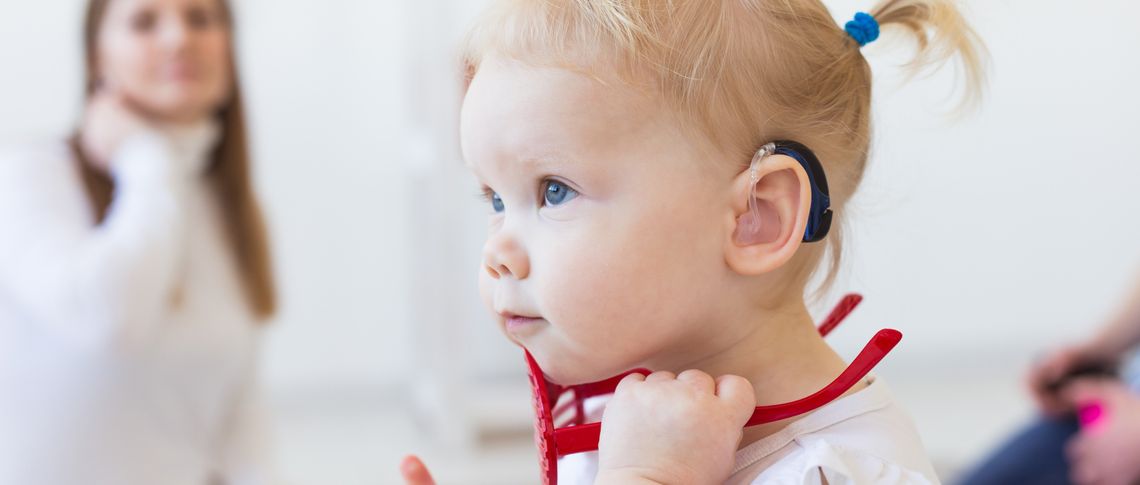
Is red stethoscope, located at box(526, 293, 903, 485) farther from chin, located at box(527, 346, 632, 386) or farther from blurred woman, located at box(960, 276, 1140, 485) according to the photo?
blurred woman, located at box(960, 276, 1140, 485)

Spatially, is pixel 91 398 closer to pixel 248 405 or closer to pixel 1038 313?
pixel 248 405

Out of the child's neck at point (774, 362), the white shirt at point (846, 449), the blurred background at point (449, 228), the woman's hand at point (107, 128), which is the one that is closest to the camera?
the white shirt at point (846, 449)

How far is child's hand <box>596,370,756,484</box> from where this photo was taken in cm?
77

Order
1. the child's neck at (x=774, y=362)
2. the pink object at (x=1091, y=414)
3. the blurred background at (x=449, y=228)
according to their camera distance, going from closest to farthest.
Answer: the child's neck at (x=774, y=362)
the pink object at (x=1091, y=414)
the blurred background at (x=449, y=228)

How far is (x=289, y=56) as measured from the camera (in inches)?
128

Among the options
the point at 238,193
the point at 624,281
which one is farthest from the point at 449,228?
the point at 624,281

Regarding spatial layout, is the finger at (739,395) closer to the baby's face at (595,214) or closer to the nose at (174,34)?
the baby's face at (595,214)

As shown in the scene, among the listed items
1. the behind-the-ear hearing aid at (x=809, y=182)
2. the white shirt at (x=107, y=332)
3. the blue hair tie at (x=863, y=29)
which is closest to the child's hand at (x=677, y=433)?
the behind-the-ear hearing aid at (x=809, y=182)

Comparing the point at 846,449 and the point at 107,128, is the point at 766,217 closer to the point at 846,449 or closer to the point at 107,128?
the point at 846,449

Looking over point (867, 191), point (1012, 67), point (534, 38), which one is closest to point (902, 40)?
point (867, 191)

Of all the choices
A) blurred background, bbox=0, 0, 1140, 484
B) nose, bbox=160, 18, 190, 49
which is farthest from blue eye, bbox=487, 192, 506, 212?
blurred background, bbox=0, 0, 1140, 484

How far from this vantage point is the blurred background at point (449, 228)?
312cm

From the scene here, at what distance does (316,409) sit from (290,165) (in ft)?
2.52

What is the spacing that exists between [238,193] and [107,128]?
0.27m
